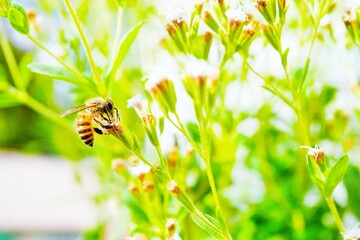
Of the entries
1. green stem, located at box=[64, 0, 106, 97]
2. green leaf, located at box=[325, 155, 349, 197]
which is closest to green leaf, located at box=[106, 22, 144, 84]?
green stem, located at box=[64, 0, 106, 97]

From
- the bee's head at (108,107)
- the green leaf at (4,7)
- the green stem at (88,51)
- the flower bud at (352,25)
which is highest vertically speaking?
the green leaf at (4,7)

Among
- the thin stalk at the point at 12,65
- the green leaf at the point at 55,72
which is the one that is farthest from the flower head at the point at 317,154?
the thin stalk at the point at 12,65

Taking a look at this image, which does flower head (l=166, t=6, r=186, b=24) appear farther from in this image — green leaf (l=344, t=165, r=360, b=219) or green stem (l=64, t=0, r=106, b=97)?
green leaf (l=344, t=165, r=360, b=219)

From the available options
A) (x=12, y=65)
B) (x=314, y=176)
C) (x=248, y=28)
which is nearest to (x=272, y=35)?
(x=248, y=28)

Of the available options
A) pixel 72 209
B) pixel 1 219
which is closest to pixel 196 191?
pixel 1 219

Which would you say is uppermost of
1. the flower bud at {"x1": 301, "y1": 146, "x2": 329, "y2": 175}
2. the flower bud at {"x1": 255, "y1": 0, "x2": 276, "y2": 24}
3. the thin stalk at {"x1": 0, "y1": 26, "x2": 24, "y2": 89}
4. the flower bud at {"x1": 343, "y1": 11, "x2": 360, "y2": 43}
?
the thin stalk at {"x1": 0, "y1": 26, "x2": 24, "y2": 89}

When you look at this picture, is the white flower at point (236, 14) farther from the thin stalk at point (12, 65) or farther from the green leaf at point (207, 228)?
the thin stalk at point (12, 65)
